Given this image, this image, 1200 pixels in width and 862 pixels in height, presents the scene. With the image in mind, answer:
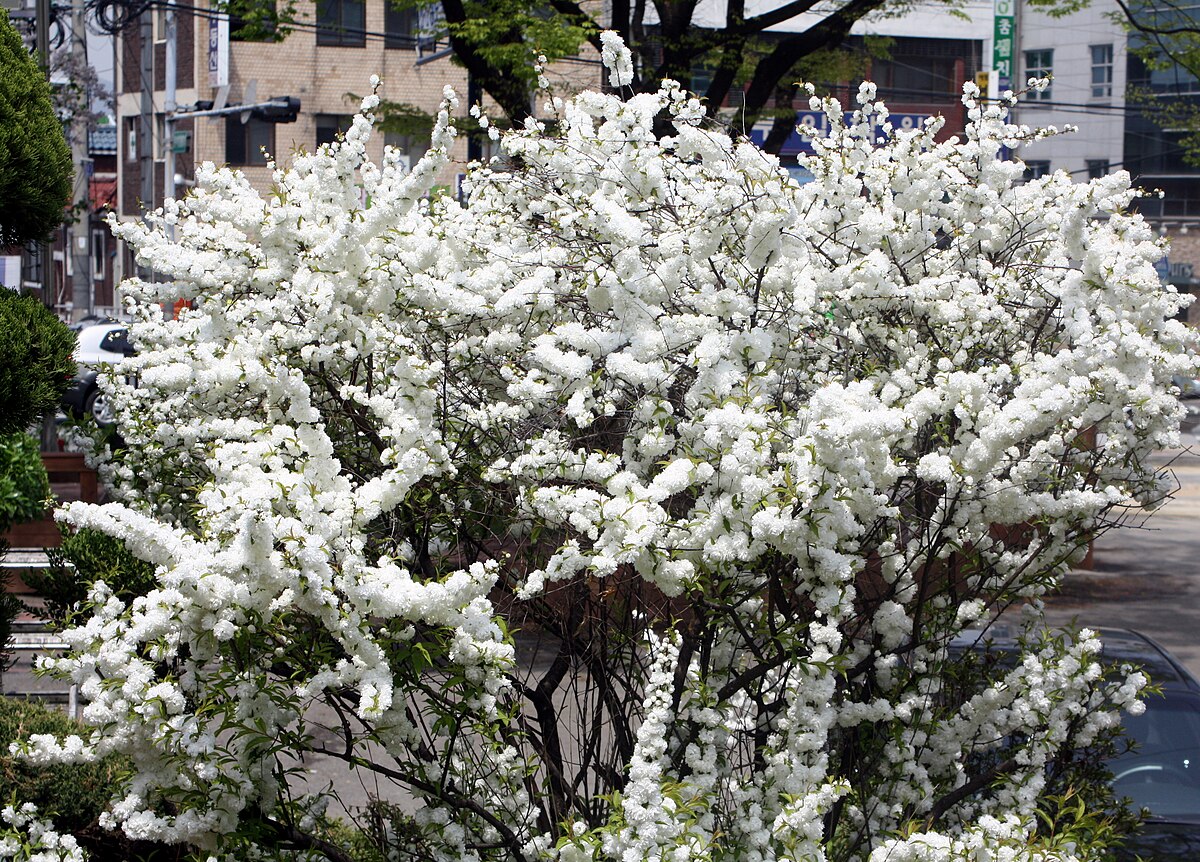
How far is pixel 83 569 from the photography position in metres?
6.98

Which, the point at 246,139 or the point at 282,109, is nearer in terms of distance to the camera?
the point at 282,109

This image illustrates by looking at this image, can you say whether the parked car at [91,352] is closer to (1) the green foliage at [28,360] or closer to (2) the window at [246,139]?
(2) the window at [246,139]

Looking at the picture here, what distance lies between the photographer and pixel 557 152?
4930mm

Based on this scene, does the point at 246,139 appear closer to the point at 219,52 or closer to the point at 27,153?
the point at 219,52

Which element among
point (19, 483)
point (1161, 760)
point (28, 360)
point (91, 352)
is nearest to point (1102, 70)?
point (91, 352)

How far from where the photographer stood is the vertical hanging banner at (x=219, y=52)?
2681cm

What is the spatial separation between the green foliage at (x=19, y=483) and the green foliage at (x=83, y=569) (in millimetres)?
253

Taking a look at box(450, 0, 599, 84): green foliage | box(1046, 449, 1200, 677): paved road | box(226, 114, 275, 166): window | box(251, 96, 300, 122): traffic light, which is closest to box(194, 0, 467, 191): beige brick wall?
box(226, 114, 275, 166): window

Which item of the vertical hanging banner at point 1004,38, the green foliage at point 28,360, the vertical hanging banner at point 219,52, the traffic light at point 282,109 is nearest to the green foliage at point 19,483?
the green foliage at point 28,360

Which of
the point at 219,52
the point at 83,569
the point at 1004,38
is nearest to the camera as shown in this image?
the point at 83,569

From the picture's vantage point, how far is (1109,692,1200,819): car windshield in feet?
19.5

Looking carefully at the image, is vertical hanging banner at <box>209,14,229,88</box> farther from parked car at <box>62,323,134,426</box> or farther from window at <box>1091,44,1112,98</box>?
window at <box>1091,44,1112,98</box>

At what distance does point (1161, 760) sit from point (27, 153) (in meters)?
5.66

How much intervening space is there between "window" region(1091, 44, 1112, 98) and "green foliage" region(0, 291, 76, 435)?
4786 cm
